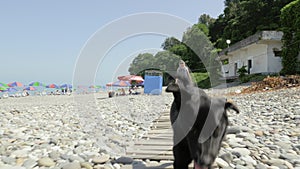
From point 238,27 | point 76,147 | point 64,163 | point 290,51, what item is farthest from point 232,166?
point 238,27

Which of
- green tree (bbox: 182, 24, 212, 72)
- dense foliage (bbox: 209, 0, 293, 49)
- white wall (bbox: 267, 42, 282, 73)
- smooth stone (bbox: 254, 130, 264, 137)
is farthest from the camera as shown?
dense foliage (bbox: 209, 0, 293, 49)

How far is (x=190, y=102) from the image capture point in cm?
160

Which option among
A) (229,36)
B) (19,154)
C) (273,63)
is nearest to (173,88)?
(19,154)

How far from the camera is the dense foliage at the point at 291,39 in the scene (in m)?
17.7

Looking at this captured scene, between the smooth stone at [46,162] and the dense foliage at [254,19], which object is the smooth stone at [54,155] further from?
the dense foliage at [254,19]

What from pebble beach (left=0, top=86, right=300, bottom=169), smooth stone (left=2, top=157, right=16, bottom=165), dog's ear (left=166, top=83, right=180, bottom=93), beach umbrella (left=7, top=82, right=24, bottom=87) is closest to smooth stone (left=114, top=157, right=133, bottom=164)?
pebble beach (left=0, top=86, right=300, bottom=169)

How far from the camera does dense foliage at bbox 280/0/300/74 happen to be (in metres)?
17.7

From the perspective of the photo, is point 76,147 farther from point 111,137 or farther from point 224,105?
point 224,105

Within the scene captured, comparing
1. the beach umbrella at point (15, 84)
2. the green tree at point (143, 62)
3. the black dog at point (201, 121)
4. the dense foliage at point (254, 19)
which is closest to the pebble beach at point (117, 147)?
the black dog at point (201, 121)

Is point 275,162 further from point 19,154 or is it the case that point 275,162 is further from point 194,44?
point 194,44

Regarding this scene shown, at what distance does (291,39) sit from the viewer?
18516 mm

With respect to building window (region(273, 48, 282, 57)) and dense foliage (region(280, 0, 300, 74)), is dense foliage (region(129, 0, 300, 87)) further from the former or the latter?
building window (region(273, 48, 282, 57))

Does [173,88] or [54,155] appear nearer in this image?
[173,88]

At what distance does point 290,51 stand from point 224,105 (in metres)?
19.4
